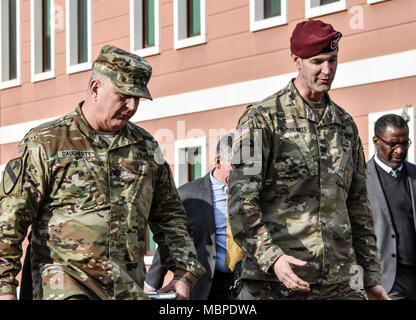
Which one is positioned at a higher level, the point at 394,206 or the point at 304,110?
the point at 304,110

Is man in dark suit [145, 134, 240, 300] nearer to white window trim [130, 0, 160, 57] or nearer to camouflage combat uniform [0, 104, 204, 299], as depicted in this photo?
camouflage combat uniform [0, 104, 204, 299]

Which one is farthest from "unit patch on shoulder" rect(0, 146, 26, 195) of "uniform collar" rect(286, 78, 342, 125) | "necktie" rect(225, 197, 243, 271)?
"necktie" rect(225, 197, 243, 271)

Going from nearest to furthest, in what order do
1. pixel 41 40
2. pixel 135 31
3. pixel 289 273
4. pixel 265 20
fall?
pixel 289 273
pixel 265 20
pixel 135 31
pixel 41 40

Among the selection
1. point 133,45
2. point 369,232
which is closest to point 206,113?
point 133,45

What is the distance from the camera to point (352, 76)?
14.5 metres

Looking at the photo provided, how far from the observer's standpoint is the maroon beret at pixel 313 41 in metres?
5.91

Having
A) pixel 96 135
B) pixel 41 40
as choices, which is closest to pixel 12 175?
pixel 96 135

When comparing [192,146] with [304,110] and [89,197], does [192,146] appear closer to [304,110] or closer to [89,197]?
[304,110]

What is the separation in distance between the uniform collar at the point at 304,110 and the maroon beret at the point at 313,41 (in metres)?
0.20

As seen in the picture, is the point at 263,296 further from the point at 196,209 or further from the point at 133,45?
the point at 133,45

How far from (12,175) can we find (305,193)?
1434mm

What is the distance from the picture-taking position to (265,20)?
15.9m

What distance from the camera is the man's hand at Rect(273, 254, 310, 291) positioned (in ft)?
17.5

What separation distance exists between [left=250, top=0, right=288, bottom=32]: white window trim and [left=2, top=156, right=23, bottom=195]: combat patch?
1028cm
